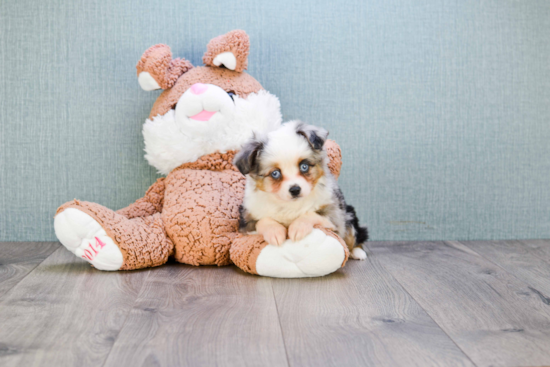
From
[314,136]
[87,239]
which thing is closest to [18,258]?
[87,239]

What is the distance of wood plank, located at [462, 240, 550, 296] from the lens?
179cm

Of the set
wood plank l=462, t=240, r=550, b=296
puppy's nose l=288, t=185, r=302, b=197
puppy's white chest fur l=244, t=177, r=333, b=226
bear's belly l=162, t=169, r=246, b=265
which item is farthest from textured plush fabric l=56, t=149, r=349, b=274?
wood plank l=462, t=240, r=550, b=296

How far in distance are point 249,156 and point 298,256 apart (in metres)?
0.40

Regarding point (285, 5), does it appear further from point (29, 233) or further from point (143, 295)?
point (29, 233)

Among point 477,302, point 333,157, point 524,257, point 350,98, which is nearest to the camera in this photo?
point 477,302

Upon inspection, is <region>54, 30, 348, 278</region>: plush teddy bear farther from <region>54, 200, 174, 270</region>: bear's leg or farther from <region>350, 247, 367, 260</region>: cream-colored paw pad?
<region>350, 247, 367, 260</region>: cream-colored paw pad

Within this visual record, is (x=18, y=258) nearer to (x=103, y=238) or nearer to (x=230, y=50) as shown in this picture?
(x=103, y=238)

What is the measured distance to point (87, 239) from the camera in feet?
5.89

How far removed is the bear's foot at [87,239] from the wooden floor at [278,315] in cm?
6

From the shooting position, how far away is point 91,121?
237 centimetres

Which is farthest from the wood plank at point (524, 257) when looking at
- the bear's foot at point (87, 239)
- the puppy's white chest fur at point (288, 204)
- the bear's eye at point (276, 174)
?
the bear's foot at point (87, 239)

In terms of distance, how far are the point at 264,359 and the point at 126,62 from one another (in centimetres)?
174

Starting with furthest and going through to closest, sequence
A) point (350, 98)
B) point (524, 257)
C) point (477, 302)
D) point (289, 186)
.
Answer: point (350, 98) → point (524, 257) → point (289, 186) → point (477, 302)

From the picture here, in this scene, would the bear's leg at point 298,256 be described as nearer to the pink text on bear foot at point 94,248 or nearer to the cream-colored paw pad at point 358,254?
the cream-colored paw pad at point 358,254
